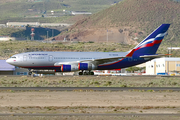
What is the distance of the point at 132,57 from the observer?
189 feet

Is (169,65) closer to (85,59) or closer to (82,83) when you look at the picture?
(85,59)

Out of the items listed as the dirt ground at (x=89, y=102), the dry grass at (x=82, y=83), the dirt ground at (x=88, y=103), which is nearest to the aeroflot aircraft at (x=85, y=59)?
the dry grass at (x=82, y=83)

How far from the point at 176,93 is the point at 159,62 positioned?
171ft

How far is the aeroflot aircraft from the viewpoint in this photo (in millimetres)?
54281

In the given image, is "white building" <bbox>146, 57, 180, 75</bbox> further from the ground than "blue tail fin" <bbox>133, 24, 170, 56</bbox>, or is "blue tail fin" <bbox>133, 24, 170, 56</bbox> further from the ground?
"blue tail fin" <bbox>133, 24, 170, 56</bbox>

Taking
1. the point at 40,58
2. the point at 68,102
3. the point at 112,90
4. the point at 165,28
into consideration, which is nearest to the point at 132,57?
the point at 165,28

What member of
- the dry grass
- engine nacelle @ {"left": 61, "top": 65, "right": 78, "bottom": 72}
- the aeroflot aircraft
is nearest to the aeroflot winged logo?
the aeroflot aircraft

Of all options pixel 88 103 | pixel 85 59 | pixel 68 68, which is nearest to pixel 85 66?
pixel 85 59

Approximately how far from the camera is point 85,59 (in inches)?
2206

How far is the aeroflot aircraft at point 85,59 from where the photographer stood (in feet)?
178

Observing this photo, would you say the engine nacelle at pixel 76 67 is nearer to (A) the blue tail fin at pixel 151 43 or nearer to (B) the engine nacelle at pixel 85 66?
(B) the engine nacelle at pixel 85 66

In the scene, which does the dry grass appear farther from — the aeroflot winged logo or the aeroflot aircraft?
the aeroflot winged logo

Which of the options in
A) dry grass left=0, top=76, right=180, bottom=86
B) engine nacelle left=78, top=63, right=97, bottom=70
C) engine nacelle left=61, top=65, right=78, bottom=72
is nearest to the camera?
dry grass left=0, top=76, right=180, bottom=86

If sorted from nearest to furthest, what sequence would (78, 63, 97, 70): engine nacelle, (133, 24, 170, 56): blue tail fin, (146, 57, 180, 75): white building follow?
(78, 63, 97, 70): engine nacelle < (133, 24, 170, 56): blue tail fin < (146, 57, 180, 75): white building
